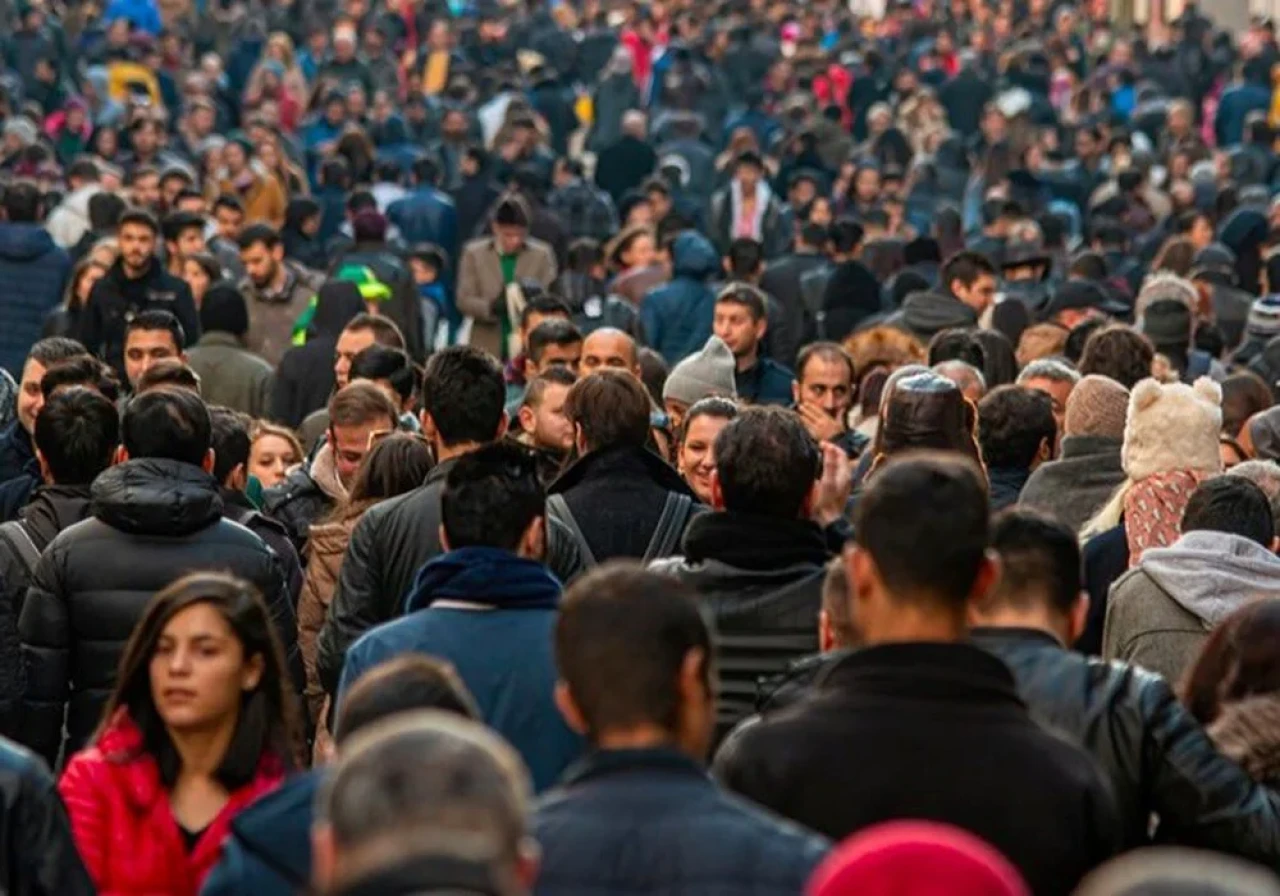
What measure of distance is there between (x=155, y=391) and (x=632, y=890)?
445 cm

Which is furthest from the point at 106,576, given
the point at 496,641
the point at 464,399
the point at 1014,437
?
the point at 1014,437

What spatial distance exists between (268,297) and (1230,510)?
392 inches

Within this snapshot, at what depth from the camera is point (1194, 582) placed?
8.19 m

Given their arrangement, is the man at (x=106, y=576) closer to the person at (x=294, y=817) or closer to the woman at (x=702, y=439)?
the woman at (x=702, y=439)

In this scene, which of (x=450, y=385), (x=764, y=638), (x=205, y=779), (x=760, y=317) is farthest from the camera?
(x=760, y=317)

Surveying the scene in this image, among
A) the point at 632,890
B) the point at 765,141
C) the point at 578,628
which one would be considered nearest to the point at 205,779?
the point at 578,628

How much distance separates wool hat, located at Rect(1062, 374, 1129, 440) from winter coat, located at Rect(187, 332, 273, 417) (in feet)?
18.4

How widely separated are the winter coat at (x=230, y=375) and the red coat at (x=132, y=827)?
Result: 8.73 m

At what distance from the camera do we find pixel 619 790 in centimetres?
502

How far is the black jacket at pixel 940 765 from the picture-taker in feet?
17.8

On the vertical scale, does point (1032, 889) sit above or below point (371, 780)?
below

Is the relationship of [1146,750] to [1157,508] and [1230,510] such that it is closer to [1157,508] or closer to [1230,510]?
[1230,510]

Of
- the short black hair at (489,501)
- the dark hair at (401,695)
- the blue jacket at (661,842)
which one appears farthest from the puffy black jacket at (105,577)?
the blue jacket at (661,842)

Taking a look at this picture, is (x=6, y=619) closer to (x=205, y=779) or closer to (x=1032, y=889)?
(x=205, y=779)
